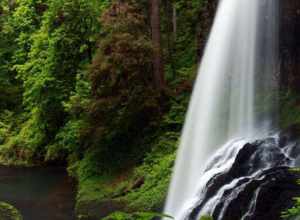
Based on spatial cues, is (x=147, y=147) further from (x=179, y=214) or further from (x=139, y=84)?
(x=179, y=214)

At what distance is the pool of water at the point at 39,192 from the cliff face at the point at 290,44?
7.84 m

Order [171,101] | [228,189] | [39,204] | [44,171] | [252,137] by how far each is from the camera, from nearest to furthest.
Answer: [228,189]
[252,137]
[39,204]
[171,101]
[44,171]

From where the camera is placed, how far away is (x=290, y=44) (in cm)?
1903

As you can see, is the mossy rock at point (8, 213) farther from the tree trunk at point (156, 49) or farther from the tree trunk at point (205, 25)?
the tree trunk at point (205, 25)

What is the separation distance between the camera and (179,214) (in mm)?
15422

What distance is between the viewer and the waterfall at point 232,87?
18109mm

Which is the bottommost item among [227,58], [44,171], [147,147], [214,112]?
[44,171]

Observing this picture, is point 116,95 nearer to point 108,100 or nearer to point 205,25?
point 108,100

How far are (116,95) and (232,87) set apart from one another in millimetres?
4068

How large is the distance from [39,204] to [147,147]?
163 inches

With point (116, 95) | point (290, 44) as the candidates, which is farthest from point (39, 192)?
point (290, 44)

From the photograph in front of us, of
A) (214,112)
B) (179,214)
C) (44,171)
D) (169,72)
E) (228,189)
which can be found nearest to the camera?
(228,189)

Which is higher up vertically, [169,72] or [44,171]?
[169,72]

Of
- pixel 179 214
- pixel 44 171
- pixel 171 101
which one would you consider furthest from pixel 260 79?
pixel 44 171
